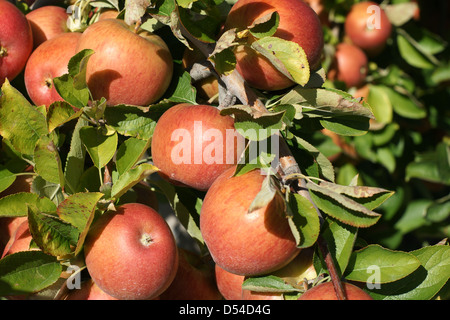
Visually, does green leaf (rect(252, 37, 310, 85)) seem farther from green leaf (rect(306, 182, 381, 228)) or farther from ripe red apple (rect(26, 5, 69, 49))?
ripe red apple (rect(26, 5, 69, 49))

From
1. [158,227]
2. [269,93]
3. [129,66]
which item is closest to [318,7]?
[269,93]

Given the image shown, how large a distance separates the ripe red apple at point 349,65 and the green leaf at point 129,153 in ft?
3.27

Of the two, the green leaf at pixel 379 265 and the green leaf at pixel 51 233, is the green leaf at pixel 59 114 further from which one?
the green leaf at pixel 379 265

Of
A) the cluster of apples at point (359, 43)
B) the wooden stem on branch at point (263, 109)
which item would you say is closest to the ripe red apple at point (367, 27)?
the cluster of apples at point (359, 43)

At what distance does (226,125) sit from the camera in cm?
84

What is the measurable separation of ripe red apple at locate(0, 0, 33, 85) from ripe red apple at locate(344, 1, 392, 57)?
43.5 inches

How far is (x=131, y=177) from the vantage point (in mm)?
809

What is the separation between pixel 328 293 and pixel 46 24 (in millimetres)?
804

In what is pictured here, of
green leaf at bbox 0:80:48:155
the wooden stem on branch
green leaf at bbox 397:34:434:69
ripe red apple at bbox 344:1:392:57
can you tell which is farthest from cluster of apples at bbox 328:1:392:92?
green leaf at bbox 0:80:48:155

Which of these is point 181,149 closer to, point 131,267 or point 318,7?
point 131,267

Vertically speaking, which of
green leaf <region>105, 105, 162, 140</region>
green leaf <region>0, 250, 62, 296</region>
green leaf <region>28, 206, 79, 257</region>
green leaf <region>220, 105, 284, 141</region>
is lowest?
green leaf <region>0, 250, 62, 296</region>

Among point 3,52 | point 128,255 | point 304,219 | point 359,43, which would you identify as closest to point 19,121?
point 3,52

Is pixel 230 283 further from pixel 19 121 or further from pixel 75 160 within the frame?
pixel 19 121

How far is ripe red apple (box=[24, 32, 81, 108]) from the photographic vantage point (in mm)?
941
